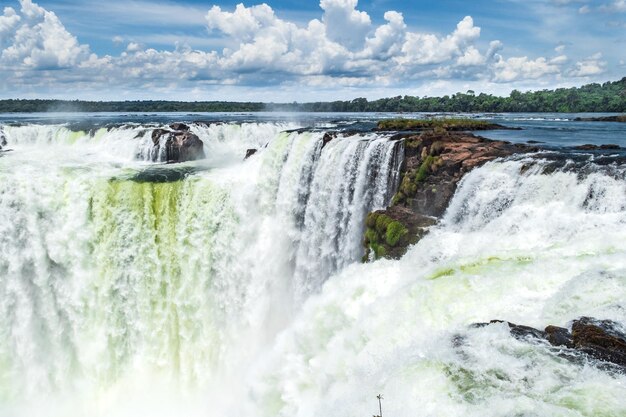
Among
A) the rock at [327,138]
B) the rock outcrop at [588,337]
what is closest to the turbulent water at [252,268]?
the rock at [327,138]

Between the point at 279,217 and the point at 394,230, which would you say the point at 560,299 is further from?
the point at 279,217

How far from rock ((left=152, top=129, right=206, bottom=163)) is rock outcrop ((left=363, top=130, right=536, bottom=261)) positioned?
14922 millimetres

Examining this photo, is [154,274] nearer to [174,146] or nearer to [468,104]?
[174,146]

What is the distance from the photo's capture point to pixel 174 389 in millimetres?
16359

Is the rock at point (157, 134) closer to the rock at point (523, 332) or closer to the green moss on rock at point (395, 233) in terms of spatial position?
the green moss on rock at point (395, 233)

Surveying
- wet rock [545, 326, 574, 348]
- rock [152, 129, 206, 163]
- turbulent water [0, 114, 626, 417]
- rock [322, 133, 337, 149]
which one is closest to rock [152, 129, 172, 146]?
rock [152, 129, 206, 163]

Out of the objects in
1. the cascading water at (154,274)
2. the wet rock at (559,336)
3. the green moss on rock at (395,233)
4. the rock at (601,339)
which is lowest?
the cascading water at (154,274)

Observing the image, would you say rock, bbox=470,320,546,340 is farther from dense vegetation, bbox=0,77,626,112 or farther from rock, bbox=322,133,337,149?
dense vegetation, bbox=0,77,626,112

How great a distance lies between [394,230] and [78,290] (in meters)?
10.9

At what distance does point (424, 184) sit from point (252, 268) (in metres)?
6.69

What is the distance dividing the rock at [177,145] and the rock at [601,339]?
75.2 feet

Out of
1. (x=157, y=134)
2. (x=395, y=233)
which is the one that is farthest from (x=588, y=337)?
(x=157, y=134)

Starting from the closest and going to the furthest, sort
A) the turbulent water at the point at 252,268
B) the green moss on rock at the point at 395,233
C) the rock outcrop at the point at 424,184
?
the turbulent water at the point at 252,268
the green moss on rock at the point at 395,233
the rock outcrop at the point at 424,184

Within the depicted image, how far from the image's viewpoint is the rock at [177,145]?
86.6 ft
